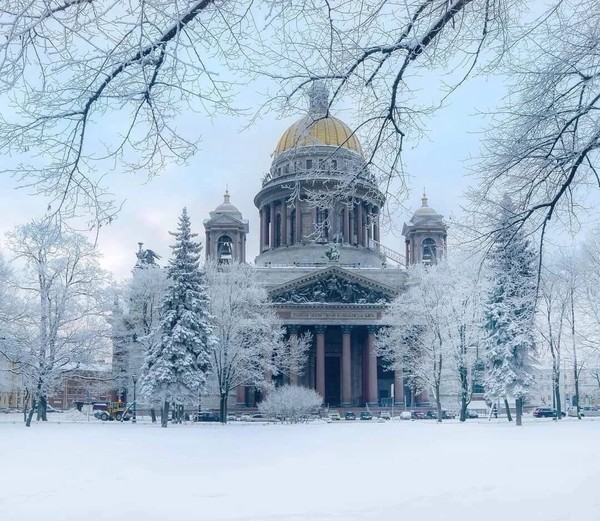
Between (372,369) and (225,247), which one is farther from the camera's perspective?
(225,247)

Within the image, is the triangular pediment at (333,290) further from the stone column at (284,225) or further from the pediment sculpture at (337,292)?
the stone column at (284,225)

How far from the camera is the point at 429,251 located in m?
63.7

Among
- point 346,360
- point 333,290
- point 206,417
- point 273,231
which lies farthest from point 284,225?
point 206,417

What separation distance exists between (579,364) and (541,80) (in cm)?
4094

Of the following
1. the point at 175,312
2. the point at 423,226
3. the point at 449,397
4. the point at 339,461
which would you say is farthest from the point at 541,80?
the point at 423,226

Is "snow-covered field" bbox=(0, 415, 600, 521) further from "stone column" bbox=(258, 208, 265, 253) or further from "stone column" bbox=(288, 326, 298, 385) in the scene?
"stone column" bbox=(258, 208, 265, 253)

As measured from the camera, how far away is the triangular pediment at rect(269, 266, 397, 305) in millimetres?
55375

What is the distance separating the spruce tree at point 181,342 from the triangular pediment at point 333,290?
17.1m

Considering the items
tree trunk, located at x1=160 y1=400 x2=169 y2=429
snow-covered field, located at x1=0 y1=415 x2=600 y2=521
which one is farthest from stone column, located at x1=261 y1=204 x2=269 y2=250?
snow-covered field, located at x1=0 y1=415 x2=600 y2=521

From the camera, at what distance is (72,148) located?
19.2 ft

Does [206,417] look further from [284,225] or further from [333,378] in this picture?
[284,225]

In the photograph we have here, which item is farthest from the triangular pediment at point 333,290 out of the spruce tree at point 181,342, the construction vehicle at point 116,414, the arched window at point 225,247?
the spruce tree at point 181,342

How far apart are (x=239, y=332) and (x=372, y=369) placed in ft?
57.1

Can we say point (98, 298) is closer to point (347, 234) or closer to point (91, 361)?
point (91, 361)
